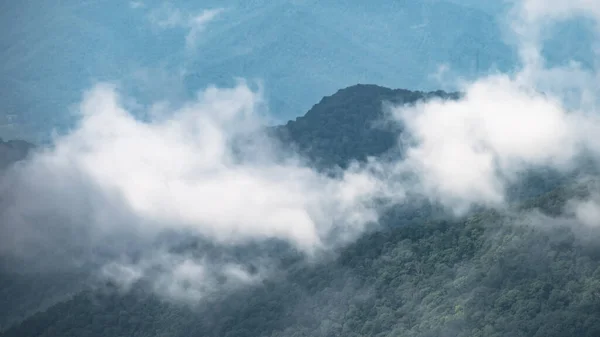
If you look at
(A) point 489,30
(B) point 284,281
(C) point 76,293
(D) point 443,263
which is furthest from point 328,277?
(A) point 489,30

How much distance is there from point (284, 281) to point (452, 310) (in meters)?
13.4

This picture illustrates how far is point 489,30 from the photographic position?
154 metres

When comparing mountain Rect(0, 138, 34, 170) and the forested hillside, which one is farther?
mountain Rect(0, 138, 34, 170)

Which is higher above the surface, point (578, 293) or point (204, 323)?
point (204, 323)

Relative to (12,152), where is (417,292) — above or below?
below

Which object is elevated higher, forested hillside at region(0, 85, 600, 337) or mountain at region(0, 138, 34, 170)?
mountain at region(0, 138, 34, 170)

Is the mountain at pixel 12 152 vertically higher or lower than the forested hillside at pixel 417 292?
higher

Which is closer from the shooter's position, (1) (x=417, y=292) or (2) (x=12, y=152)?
(1) (x=417, y=292)

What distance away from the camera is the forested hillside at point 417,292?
57500 mm

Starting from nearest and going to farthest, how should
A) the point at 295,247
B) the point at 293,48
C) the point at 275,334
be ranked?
the point at 275,334, the point at 295,247, the point at 293,48

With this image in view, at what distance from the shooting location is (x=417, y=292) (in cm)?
6334

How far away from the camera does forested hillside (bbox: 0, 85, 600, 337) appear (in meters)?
57.5

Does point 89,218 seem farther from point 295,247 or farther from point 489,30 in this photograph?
point 489,30

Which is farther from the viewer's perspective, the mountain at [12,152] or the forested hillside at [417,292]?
the mountain at [12,152]
